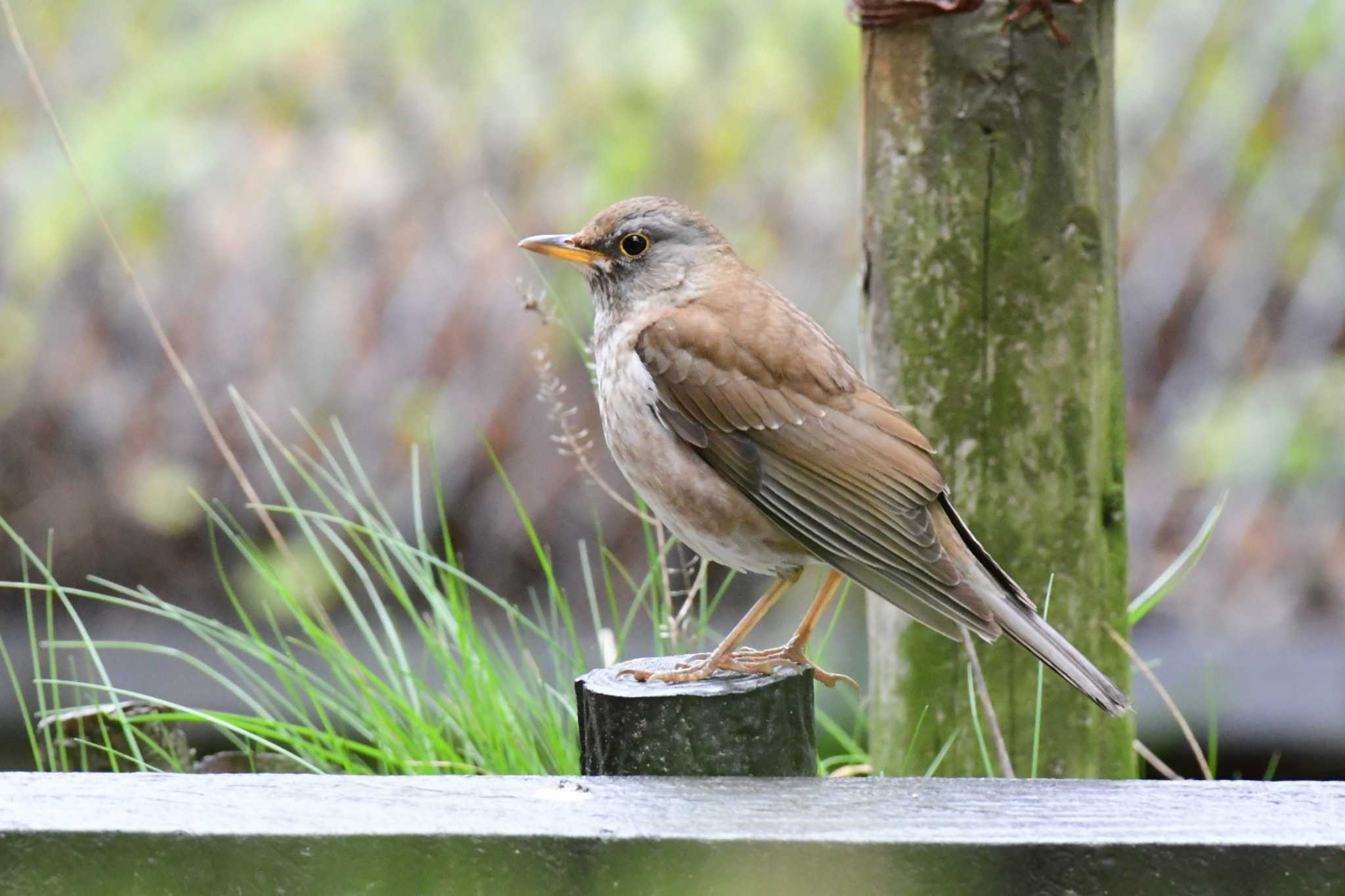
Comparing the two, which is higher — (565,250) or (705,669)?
(565,250)

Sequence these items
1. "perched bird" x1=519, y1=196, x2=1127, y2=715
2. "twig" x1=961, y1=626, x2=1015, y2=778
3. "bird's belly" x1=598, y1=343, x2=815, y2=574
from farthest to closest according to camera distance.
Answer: "twig" x1=961, y1=626, x2=1015, y2=778
"bird's belly" x1=598, y1=343, x2=815, y2=574
"perched bird" x1=519, y1=196, x2=1127, y2=715

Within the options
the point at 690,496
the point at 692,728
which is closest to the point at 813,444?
the point at 690,496

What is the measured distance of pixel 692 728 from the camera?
2.17 metres

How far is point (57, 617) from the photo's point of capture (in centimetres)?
499

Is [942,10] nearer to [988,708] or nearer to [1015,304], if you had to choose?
[1015,304]

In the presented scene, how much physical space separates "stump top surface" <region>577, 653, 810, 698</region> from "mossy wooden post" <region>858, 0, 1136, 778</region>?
2.13ft

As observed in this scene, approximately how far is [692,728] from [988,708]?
0.76m

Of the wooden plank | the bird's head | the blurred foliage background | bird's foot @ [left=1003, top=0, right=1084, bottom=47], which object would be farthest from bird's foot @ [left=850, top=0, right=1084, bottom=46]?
the blurred foliage background

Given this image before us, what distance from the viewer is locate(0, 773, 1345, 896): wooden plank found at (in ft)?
5.81

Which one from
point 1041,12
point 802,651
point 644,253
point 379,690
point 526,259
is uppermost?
point 1041,12

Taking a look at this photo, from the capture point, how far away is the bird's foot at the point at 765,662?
2336 millimetres

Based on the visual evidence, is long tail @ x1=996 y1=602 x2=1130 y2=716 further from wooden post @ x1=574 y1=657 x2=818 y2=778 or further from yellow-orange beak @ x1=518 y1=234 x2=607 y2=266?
yellow-orange beak @ x1=518 y1=234 x2=607 y2=266

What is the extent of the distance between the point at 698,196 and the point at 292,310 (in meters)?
1.10

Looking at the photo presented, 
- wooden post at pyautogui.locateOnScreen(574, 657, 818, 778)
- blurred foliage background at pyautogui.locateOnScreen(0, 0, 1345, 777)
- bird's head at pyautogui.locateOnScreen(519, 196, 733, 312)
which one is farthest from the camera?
blurred foliage background at pyautogui.locateOnScreen(0, 0, 1345, 777)
